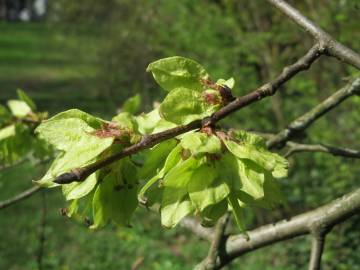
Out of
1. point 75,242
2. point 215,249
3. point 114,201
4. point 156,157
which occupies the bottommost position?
point 75,242

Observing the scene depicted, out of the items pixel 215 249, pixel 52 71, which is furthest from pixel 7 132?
pixel 52 71

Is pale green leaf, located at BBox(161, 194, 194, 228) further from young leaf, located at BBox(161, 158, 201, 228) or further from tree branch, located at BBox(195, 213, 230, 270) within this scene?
tree branch, located at BBox(195, 213, 230, 270)

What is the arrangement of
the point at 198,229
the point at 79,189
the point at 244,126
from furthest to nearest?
the point at 244,126 < the point at 198,229 < the point at 79,189

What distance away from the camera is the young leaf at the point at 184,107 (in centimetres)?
123

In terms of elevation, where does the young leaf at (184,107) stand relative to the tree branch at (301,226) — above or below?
above

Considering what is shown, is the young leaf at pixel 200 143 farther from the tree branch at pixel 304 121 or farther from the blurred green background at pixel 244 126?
the blurred green background at pixel 244 126

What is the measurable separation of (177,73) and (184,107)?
104mm

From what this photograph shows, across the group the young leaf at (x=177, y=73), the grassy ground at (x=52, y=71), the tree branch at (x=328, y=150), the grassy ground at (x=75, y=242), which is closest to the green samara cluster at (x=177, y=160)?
the young leaf at (x=177, y=73)

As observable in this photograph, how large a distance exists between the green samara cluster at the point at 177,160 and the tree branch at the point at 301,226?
1.31 ft

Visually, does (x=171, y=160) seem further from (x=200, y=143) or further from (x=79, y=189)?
(x=79, y=189)

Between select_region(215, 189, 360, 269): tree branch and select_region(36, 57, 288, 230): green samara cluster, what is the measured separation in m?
0.40

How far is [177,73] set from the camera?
1303 millimetres

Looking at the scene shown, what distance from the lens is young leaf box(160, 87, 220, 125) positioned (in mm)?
1226

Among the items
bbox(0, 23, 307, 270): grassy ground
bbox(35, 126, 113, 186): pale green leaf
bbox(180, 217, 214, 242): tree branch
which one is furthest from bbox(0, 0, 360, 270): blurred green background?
bbox(35, 126, 113, 186): pale green leaf
